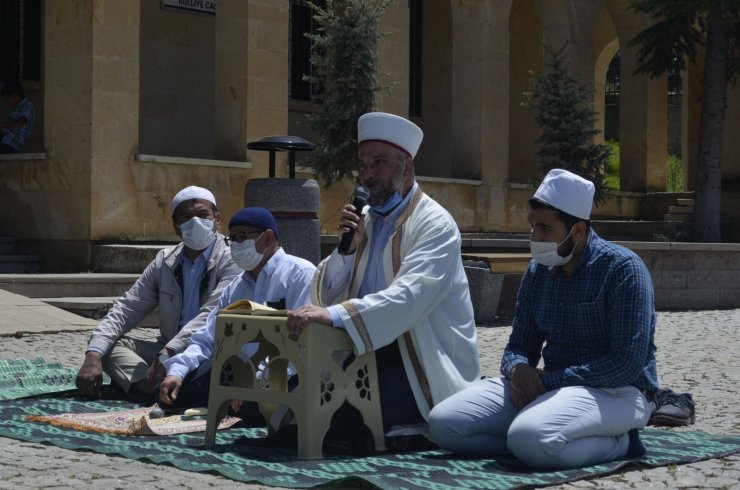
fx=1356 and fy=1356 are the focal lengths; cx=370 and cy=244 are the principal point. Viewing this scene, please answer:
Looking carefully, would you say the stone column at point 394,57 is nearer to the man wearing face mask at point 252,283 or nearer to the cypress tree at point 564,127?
the cypress tree at point 564,127

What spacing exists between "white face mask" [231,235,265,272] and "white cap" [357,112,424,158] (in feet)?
3.30

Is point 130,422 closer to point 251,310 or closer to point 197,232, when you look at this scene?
point 251,310

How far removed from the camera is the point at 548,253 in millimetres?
5891

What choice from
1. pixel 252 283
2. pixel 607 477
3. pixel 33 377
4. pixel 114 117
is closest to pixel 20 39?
pixel 114 117

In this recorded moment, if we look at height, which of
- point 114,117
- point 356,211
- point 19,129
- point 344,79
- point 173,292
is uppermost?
point 344,79

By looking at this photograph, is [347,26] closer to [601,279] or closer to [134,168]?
[134,168]

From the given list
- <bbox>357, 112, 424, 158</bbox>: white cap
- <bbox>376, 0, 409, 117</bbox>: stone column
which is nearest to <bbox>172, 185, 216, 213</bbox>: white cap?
<bbox>357, 112, 424, 158</bbox>: white cap

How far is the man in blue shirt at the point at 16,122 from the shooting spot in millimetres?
16297

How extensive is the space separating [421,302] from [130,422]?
1.62 metres

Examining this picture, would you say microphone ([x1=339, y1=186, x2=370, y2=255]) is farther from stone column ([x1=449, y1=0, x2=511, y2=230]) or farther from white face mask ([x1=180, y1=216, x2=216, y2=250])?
stone column ([x1=449, y1=0, x2=511, y2=230])

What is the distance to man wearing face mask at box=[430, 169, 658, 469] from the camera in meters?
5.70

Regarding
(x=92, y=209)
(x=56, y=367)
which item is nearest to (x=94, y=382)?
(x=56, y=367)

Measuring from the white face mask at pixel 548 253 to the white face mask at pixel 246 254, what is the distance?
5.74ft

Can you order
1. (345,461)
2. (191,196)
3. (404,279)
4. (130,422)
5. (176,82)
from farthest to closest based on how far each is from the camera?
1. (176,82)
2. (191,196)
3. (130,422)
4. (404,279)
5. (345,461)
